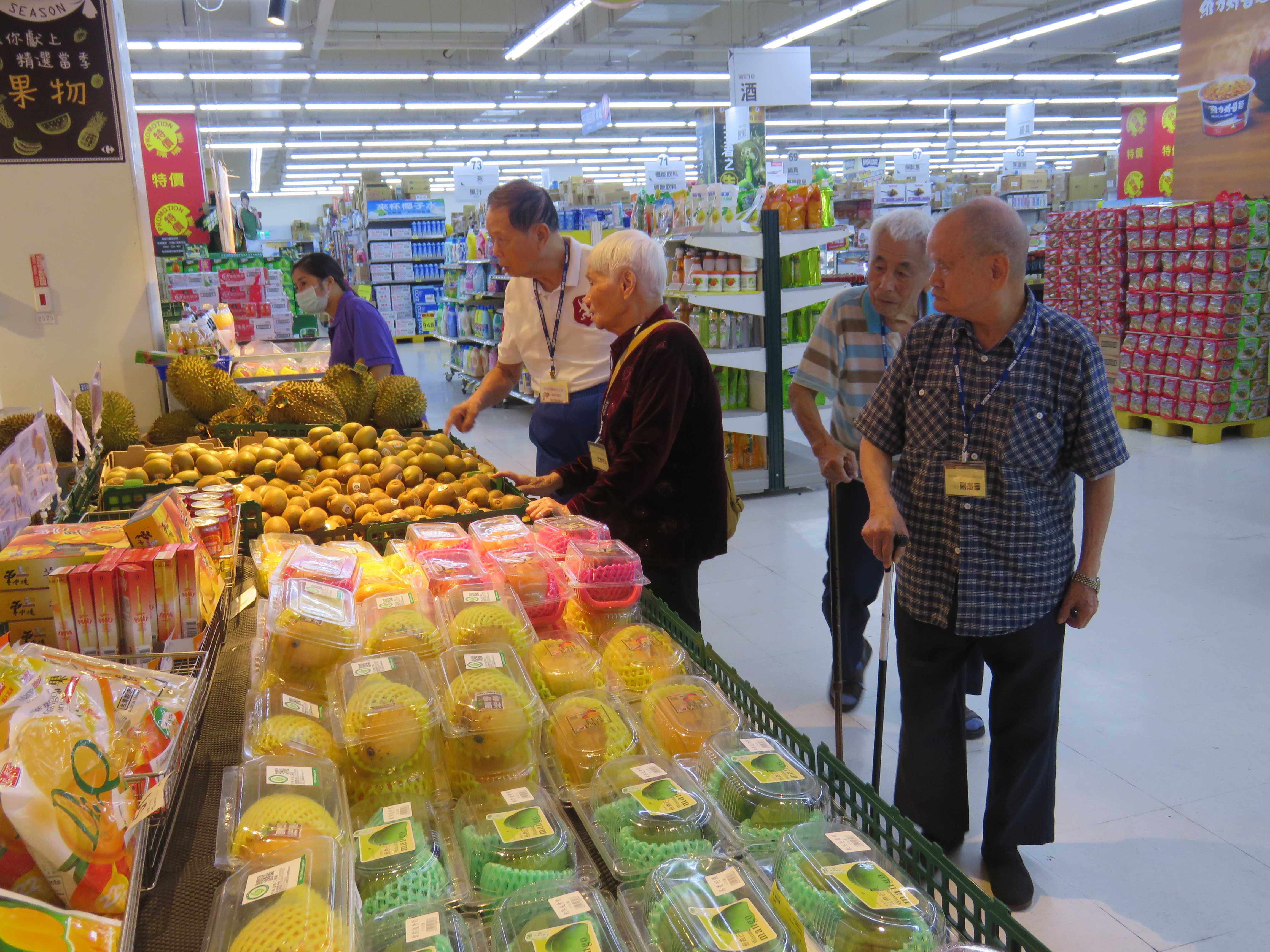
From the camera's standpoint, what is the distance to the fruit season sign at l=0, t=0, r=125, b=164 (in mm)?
3705

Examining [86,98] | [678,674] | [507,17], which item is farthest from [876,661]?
[507,17]

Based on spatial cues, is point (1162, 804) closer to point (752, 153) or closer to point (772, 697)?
point (772, 697)

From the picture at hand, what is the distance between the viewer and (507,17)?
1560 centimetres

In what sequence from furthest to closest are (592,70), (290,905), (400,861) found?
(592,70) → (400,861) → (290,905)

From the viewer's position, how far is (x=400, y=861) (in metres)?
0.98

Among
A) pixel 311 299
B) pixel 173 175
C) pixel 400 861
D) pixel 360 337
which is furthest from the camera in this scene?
pixel 173 175

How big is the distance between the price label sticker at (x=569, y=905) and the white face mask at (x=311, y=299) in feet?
14.7

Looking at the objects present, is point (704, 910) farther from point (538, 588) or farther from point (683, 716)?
point (538, 588)

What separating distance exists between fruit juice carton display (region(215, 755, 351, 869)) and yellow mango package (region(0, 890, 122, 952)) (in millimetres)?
156

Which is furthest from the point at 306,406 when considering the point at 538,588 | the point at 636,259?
the point at 538,588

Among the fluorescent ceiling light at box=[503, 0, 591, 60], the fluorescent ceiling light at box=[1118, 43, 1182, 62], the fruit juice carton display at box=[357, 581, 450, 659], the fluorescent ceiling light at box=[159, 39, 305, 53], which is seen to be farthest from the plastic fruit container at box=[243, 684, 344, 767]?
the fluorescent ceiling light at box=[1118, 43, 1182, 62]

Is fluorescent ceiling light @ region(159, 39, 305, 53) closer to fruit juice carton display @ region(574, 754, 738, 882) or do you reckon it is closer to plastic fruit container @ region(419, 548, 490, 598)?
plastic fruit container @ region(419, 548, 490, 598)

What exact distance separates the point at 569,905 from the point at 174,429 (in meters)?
3.01

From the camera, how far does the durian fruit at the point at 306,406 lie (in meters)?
3.07
